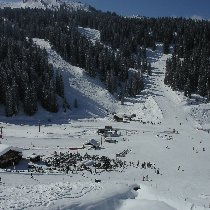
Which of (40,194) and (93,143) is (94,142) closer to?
(93,143)

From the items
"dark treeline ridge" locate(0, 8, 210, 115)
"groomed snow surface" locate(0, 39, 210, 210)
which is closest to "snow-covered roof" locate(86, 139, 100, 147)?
"groomed snow surface" locate(0, 39, 210, 210)

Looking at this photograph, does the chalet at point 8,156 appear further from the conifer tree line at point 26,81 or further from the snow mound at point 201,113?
the snow mound at point 201,113

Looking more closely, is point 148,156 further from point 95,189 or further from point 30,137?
point 95,189

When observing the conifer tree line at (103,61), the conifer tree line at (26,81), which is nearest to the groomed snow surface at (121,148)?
the conifer tree line at (103,61)

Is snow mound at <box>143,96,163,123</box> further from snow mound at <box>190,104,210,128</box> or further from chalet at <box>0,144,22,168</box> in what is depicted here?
chalet at <box>0,144,22,168</box>

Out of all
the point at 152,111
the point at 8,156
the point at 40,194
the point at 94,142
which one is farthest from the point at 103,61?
the point at 40,194

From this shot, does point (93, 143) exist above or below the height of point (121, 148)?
above

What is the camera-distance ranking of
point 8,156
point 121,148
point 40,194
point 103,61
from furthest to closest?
point 103,61, point 121,148, point 8,156, point 40,194
